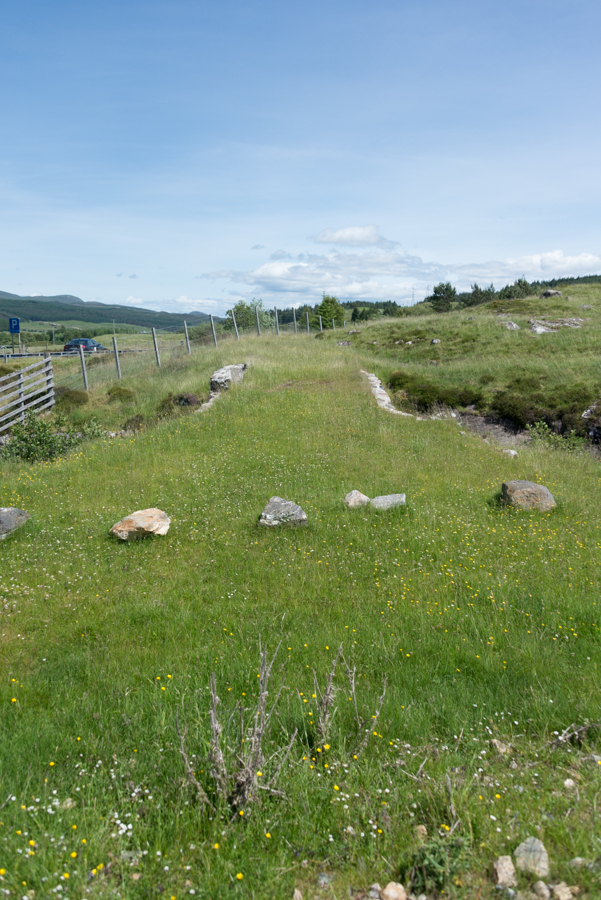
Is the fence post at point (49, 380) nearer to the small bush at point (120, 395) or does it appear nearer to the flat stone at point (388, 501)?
the small bush at point (120, 395)

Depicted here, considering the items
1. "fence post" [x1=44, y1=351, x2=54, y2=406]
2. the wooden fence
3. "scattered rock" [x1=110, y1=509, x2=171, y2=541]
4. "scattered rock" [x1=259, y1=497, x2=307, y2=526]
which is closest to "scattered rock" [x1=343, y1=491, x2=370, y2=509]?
"scattered rock" [x1=259, y1=497, x2=307, y2=526]

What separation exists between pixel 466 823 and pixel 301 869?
1.10 m

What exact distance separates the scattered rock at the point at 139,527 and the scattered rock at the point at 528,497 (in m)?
7.03

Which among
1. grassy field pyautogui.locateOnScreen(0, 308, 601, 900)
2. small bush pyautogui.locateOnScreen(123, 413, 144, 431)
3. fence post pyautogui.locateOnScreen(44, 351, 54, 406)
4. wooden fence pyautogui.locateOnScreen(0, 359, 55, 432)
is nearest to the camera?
grassy field pyautogui.locateOnScreen(0, 308, 601, 900)

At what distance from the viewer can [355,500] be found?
35.8 ft

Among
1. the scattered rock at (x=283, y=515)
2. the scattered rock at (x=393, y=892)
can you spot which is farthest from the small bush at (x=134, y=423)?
the scattered rock at (x=393, y=892)

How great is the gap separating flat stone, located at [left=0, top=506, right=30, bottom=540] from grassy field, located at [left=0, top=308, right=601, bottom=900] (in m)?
0.33

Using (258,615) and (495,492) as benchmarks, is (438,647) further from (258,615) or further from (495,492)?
(495,492)

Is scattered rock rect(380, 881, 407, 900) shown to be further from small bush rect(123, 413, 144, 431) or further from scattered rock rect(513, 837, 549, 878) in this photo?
small bush rect(123, 413, 144, 431)

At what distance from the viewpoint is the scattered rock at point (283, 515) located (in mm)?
9977

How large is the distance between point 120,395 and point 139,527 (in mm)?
16830

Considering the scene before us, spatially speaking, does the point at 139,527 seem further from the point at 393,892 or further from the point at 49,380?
the point at 49,380

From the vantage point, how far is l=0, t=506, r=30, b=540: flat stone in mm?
9799

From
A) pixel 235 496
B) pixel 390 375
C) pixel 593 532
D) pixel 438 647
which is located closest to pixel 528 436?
pixel 390 375
